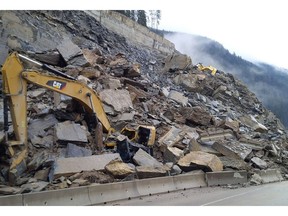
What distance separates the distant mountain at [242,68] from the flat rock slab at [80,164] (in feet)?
50.1

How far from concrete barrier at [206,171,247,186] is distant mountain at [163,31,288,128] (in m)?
11.3

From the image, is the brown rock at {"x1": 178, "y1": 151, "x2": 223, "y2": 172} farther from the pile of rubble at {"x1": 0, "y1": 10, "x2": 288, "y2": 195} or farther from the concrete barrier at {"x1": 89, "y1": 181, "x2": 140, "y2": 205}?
the concrete barrier at {"x1": 89, "y1": 181, "x2": 140, "y2": 205}

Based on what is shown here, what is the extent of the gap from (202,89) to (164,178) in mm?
12564

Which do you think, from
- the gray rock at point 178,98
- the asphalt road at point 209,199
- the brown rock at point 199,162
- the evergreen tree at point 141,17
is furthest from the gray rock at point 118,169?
the evergreen tree at point 141,17

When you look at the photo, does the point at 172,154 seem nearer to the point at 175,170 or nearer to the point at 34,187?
the point at 175,170

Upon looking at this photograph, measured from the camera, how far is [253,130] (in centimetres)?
1730

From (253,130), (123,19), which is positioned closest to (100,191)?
(253,130)

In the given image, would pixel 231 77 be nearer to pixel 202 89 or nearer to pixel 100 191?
pixel 202 89

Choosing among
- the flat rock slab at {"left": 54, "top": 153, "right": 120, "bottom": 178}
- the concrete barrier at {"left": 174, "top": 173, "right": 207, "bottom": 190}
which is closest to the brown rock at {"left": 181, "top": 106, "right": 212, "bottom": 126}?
the concrete barrier at {"left": 174, "top": 173, "right": 207, "bottom": 190}

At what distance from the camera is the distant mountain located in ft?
87.0

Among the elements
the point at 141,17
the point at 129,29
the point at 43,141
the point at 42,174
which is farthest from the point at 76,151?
the point at 141,17

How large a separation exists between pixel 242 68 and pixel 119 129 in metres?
35.5

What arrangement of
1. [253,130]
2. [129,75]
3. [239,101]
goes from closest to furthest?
A: [129,75]
[253,130]
[239,101]

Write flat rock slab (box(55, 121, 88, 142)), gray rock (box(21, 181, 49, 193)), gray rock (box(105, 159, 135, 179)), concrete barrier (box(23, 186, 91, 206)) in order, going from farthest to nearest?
flat rock slab (box(55, 121, 88, 142)), gray rock (box(105, 159, 135, 179)), gray rock (box(21, 181, 49, 193)), concrete barrier (box(23, 186, 91, 206))
